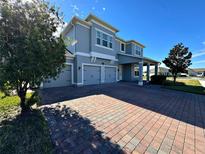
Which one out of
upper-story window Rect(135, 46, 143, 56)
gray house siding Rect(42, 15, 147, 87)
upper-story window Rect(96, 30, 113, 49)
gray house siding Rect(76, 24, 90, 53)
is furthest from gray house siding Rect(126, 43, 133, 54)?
gray house siding Rect(76, 24, 90, 53)

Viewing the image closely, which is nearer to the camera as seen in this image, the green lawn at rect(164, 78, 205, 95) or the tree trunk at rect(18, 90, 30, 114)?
the tree trunk at rect(18, 90, 30, 114)

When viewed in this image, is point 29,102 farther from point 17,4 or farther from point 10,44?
point 17,4

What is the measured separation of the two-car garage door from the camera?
12.3 metres

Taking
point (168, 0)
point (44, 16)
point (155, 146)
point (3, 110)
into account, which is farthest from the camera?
point (168, 0)

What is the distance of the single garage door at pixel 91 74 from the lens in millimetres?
12251

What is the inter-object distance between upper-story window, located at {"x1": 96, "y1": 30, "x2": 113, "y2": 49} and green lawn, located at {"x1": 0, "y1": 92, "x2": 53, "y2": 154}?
10.7m

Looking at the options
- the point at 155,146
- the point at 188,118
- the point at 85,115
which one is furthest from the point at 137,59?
the point at 155,146

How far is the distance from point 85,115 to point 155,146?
2495 millimetres

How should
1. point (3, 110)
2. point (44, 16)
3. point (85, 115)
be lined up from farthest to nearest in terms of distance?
point (3, 110), point (85, 115), point (44, 16)

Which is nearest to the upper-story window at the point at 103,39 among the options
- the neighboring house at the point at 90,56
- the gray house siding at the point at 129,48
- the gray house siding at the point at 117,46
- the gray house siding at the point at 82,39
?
the neighboring house at the point at 90,56

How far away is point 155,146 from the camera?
2512 mm

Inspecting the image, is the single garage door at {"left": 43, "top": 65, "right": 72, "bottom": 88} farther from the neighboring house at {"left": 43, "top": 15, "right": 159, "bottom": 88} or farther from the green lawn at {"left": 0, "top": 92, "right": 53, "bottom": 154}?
the green lawn at {"left": 0, "top": 92, "right": 53, "bottom": 154}

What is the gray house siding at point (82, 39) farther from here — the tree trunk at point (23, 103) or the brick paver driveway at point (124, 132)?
the brick paver driveway at point (124, 132)

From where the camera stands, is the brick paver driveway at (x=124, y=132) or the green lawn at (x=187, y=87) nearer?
the brick paver driveway at (x=124, y=132)
